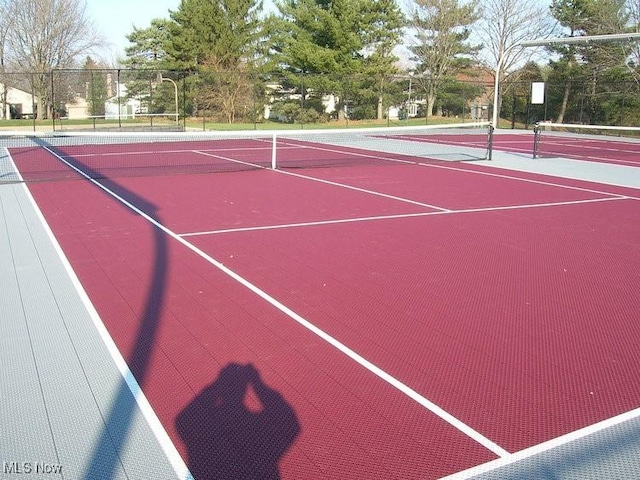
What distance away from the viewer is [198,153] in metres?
22.3

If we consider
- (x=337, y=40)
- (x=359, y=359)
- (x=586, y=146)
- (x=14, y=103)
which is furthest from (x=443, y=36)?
(x=359, y=359)

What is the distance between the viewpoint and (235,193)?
1306 cm

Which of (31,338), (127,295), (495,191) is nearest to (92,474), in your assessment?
(31,338)

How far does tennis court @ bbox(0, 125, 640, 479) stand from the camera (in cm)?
375

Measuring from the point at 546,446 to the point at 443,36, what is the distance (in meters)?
54.0

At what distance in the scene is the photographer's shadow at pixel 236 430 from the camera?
343 centimetres

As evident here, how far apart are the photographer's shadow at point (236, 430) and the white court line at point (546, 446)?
97 centimetres

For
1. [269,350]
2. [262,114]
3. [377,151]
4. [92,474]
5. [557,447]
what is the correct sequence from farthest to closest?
[262,114] < [377,151] < [269,350] < [557,447] < [92,474]

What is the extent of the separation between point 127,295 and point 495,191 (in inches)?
368

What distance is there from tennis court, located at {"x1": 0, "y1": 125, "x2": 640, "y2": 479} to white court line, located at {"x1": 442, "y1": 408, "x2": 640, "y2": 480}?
0.5 inches

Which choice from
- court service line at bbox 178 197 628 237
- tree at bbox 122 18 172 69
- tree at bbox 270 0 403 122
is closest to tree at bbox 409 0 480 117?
tree at bbox 270 0 403 122

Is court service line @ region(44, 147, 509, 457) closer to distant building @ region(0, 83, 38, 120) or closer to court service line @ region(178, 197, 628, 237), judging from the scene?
court service line @ region(178, 197, 628, 237)

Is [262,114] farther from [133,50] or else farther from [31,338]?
[31,338]

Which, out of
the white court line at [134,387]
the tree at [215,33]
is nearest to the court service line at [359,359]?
the white court line at [134,387]
